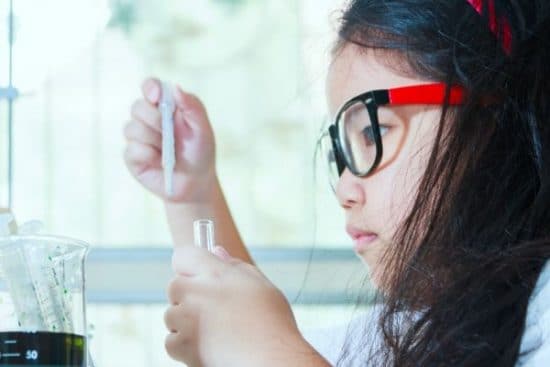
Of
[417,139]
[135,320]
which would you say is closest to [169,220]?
[135,320]

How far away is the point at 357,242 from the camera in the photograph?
1048 millimetres

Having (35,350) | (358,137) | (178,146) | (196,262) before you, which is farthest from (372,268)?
(35,350)

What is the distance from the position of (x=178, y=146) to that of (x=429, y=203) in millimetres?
456

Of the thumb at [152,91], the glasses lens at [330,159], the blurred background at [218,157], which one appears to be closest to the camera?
the glasses lens at [330,159]

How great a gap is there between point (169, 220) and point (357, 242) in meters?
0.33

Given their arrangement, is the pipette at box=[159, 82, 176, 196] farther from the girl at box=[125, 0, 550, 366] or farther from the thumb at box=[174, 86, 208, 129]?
the girl at box=[125, 0, 550, 366]

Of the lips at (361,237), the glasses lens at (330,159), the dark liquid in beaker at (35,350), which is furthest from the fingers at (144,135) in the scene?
the dark liquid in beaker at (35,350)

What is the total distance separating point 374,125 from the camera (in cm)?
100

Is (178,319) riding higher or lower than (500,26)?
lower

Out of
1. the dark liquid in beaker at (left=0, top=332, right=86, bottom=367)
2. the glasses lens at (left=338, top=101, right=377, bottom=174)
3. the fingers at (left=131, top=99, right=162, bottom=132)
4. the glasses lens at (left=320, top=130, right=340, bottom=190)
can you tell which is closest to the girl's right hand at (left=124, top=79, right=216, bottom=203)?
the fingers at (left=131, top=99, right=162, bottom=132)

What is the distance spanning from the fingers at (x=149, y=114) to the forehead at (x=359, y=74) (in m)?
0.25

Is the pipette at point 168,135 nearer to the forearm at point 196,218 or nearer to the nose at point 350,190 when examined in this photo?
the forearm at point 196,218

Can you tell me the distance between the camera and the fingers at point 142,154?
1.25m

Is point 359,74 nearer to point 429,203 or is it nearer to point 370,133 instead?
point 370,133
